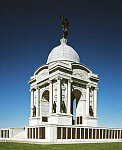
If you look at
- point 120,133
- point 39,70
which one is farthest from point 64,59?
point 120,133

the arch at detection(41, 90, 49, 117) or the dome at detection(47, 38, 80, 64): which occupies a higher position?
the dome at detection(47, 38, 80, 64)

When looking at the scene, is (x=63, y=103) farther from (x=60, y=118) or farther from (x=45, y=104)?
(x=45, y=104)

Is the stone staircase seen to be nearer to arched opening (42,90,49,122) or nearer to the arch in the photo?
arched opening (42,90,49,122)

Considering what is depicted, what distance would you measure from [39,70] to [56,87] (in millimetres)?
7734

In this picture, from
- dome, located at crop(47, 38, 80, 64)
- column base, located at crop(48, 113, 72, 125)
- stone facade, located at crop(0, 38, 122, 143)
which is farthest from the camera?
dome, located at crop(47, 38, 80, 64)

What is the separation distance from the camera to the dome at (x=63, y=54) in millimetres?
41062

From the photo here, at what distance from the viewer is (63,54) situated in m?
41.2

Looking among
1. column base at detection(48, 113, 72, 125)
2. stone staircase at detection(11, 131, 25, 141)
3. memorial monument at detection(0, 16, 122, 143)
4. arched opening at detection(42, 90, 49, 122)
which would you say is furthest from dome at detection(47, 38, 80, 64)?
stone staircase at detection(11, 131, 25, 141)

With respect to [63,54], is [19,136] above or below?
below

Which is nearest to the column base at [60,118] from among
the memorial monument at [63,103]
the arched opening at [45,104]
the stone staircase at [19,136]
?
the memorial monument at [63,103]

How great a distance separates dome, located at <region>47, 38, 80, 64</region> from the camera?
41.1 metres

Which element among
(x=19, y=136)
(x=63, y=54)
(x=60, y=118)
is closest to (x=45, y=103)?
(x=19, y=136)

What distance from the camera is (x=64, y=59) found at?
133 ft

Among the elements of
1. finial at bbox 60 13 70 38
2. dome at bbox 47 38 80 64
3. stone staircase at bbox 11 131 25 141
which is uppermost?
finial at bbox 60 13 70 38
